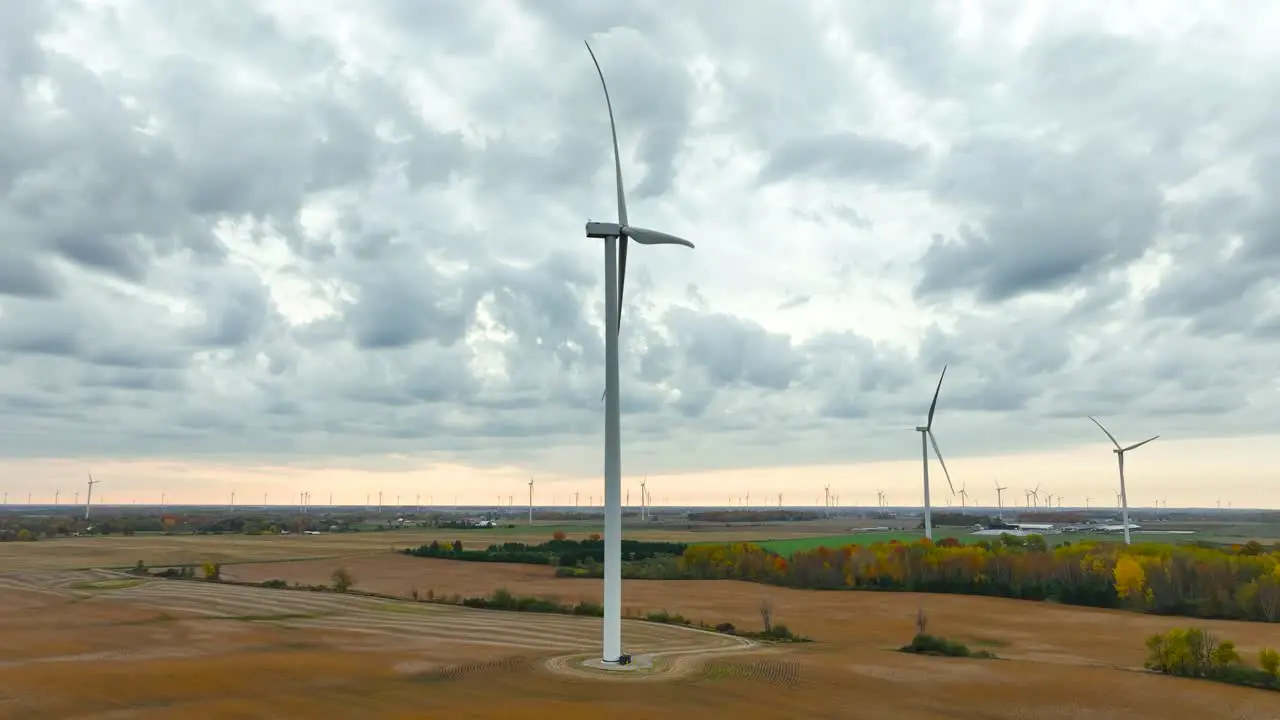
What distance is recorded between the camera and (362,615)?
61500 mm

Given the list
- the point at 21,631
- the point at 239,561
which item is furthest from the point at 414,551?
the point at 21,631

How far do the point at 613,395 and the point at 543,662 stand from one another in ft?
44.4

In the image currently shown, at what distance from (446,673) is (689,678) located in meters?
10.8

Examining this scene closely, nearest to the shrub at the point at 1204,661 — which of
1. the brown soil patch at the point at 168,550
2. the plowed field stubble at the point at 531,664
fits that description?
the plowed field stubble at the point at 531,664

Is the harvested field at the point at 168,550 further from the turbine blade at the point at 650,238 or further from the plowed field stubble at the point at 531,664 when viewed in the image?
the turbine blade at the point at 650,238

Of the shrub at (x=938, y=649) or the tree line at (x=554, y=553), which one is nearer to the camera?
the shrub at (x=938, y=649)

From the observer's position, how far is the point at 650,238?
3822 centimetres

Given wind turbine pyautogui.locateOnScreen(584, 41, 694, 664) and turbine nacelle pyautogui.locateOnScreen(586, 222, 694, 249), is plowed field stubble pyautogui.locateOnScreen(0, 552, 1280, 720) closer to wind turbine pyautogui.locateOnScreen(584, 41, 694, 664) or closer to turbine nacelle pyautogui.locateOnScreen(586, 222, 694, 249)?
wind turbine pyautogui.locateOnScreen(584, 41, 694, 664)

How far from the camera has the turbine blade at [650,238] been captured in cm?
3784

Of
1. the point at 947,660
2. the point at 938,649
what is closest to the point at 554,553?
the point at 938,649

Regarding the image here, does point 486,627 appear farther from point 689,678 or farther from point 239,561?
point 239,561

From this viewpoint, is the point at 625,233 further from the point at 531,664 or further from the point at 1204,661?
the point at 1204,661

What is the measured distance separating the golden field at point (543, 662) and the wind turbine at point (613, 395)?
2776 millimetres

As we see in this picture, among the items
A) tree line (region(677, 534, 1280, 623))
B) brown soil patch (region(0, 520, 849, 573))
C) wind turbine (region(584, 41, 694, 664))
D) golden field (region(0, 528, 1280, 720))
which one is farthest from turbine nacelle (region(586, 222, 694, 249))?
brown soil patch (region(0, 520, 849, 573))
